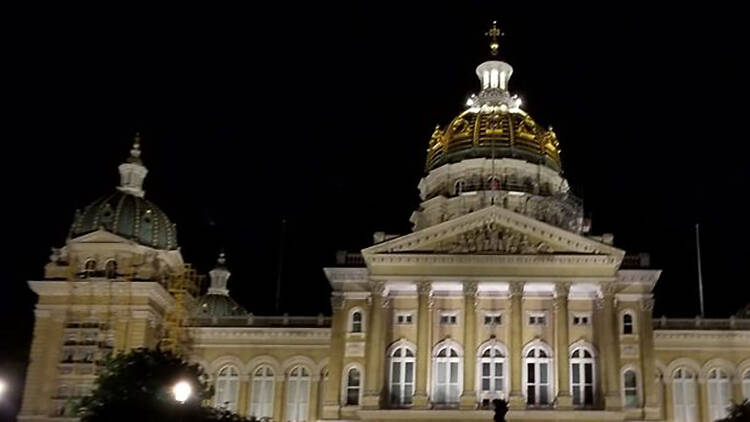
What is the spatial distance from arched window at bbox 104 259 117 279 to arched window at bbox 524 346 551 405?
23.3 m

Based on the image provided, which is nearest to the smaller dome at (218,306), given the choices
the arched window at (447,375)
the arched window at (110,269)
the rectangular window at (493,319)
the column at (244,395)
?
the column at (244,395)

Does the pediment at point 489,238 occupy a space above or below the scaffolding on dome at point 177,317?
above

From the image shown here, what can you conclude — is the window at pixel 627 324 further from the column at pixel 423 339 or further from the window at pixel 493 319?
the column at pixel 423 339

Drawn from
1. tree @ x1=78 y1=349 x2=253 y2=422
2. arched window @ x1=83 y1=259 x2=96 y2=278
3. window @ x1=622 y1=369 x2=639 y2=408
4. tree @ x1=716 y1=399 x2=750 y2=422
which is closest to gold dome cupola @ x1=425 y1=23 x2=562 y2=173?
window @ x1=622 y1=369 x2=639 y2=408

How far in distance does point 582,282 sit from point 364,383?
42.0 ft

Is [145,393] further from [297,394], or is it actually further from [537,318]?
[537,318]

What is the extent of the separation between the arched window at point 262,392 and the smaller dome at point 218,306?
9.89m

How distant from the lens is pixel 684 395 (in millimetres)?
65438

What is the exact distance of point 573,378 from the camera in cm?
6166

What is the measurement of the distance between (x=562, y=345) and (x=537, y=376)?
8.39ft

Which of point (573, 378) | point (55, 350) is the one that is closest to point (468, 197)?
point (573, 378)

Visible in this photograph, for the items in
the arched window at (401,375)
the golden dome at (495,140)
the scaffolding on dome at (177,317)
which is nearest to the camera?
the arched window at (401,375)

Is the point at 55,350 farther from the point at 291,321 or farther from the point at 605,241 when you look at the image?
the point at 605,241

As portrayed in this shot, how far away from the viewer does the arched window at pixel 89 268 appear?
64.4m
